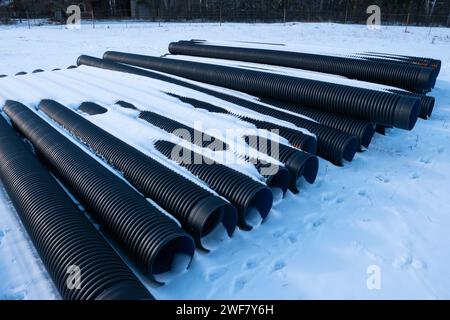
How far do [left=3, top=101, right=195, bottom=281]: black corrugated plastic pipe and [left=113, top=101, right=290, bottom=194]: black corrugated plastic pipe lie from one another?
164 cm

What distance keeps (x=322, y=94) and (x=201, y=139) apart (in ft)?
9.65

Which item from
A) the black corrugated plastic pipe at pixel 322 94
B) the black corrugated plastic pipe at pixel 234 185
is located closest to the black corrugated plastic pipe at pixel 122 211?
the black corrugated plastic pipe at pixel 234 185

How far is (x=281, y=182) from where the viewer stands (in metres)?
→ 5.12

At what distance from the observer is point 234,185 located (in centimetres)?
448

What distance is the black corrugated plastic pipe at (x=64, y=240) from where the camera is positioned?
3.03 metres

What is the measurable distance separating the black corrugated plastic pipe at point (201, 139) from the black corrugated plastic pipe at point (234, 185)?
1.36ft

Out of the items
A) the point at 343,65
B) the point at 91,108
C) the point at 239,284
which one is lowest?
the point at 239,284

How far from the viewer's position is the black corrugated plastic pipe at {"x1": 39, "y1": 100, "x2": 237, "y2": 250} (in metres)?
3.97

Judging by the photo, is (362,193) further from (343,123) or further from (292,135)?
(343,123)

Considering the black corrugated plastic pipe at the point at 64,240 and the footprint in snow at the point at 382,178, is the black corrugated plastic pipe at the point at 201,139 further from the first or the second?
the black corrugated plastic pipe at the point at 64,240

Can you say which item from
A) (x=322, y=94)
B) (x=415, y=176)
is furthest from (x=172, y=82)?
(x=415, y=176)

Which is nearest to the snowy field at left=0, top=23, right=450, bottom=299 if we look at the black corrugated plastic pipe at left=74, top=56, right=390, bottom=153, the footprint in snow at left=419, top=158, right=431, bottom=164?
the footprint in snow at left=419, top=158, right=431, bottom=164
